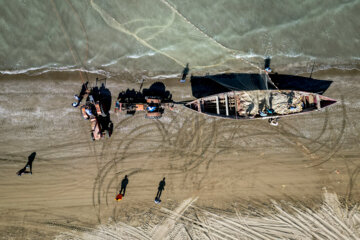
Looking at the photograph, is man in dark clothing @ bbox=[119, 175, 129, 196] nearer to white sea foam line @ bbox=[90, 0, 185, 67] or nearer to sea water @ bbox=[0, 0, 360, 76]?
sea water @ bbox=[0, 0, 360, 76]

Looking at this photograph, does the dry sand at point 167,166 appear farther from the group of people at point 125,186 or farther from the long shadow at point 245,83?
the long shadow at point 245,83

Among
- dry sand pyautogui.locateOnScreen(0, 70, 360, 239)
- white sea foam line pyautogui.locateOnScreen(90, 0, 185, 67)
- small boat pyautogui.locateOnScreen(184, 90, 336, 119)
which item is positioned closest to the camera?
small boat pyautogui.locateOnScreen(184, 90, 336, 119)

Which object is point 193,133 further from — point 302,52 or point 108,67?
point 302,52

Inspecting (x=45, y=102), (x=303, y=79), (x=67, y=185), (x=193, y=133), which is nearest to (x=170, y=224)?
(x=193, y=133)

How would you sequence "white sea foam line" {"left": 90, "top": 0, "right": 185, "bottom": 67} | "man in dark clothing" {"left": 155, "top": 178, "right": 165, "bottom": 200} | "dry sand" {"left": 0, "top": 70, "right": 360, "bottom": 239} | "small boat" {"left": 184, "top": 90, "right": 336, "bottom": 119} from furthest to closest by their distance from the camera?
"white sea foam line" {"left": 90, "top": 0, "right": 185, "bottom": 67} < "man in dark clothing" {"left": 155, "top": 178, "right": 165, "bottom": 200} < "dry sand" {"left": 0, "top": 70, "right": 360, "bottom": 239} < "small boat" {"left": 184, "top": 90, "right": 336, "bottom": 119}

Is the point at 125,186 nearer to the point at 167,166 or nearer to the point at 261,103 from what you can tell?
the point at 167,166

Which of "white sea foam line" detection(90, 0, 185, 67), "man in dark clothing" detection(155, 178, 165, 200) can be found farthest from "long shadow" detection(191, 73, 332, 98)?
"man in dark clothing" detection(155, 178, 165, 200)
